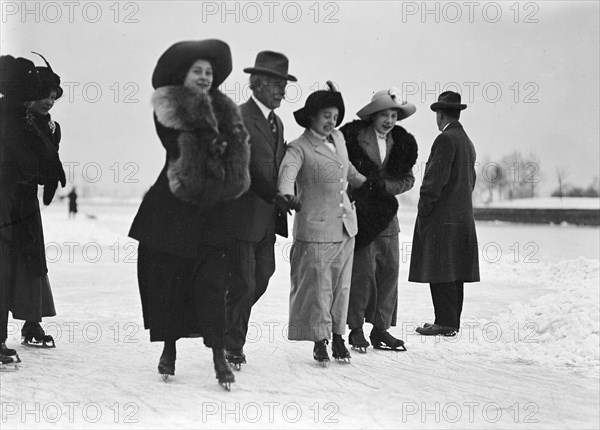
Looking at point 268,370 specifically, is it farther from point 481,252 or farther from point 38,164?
point 481,252

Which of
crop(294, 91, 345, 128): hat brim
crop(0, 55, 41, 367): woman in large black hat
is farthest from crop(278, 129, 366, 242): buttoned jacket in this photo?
crop(0, 55, 41, 367): woman in large black hat

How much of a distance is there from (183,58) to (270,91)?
2.82ft

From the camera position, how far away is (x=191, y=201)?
5121 mm

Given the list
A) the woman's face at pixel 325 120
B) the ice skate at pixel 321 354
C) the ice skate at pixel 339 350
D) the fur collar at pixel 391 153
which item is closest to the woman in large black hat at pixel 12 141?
the woman's face at pixel 325 120

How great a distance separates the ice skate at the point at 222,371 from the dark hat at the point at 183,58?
164 centimetres

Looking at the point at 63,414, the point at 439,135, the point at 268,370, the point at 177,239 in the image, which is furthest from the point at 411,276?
the point at 63,414

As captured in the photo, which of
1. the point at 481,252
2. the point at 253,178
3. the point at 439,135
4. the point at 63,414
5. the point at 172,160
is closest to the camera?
the point at 63,414

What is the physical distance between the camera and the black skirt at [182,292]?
17.1ft

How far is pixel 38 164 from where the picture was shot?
19.7ft

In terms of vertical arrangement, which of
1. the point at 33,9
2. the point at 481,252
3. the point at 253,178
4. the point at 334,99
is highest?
the point at 33,9

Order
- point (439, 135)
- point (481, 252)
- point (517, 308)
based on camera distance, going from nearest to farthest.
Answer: point (439, 135)
point (517, 308)
point (481, 252)

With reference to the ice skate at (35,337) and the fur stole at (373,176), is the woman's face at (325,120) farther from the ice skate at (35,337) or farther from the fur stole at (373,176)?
the ice skate at (35,337)

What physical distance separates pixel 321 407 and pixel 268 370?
1.03 metres

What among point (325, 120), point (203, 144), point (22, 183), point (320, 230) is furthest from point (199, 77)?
point (22, 183)
